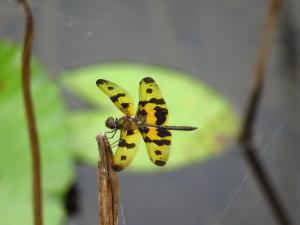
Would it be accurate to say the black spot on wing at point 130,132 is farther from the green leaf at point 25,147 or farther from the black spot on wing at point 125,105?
the green leaf at point 25,147

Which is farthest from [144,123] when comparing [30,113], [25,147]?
[25,147]

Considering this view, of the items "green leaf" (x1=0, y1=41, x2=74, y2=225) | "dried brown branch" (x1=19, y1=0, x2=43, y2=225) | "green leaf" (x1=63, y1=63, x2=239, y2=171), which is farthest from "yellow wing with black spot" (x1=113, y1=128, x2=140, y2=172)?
"green leaf" (x1=63, y1=63, x2=239, y2=171)

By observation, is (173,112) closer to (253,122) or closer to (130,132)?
(253,122)

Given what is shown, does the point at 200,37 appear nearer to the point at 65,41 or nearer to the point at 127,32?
the point at 127,32

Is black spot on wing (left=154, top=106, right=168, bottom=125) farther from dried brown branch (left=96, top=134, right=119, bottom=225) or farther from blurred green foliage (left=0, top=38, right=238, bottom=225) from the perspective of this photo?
blurred green foliage (left=0, top=38, right=238, bottom=225)

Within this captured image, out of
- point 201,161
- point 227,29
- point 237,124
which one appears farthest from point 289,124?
point 227,29

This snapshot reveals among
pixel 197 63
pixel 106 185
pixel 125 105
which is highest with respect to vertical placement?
pixel 197 63
